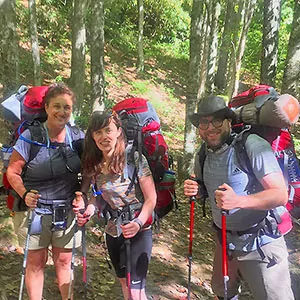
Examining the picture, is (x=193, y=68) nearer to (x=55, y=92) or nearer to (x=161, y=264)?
(x=161, y=264)

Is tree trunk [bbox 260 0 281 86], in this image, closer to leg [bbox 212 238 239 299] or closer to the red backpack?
the red backpack

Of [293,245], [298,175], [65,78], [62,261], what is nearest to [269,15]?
[293,245]

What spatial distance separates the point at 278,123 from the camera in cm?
287

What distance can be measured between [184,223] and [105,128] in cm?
493

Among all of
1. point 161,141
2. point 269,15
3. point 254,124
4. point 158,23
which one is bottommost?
point 161,141

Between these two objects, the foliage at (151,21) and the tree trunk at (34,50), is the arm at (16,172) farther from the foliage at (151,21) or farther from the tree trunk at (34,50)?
the foliage at (151,21)

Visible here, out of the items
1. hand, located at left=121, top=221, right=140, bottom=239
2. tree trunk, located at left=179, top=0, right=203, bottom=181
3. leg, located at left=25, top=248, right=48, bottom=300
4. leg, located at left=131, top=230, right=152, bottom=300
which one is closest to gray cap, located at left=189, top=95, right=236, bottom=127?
hand, located at left=121, top=221, right=140, bottom=239

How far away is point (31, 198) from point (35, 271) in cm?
82

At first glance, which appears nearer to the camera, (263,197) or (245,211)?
(263,197)

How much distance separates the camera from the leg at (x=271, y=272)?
9.34 ft

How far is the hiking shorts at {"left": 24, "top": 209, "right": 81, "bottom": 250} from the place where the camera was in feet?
10.8

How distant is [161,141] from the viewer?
3.31m

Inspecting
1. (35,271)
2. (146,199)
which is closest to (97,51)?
(35,271)

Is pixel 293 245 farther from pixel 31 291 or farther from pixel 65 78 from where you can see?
pixel 65 78
